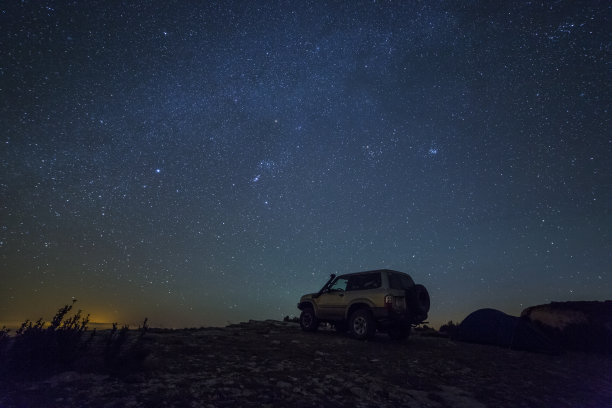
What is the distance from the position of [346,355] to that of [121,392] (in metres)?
4.99

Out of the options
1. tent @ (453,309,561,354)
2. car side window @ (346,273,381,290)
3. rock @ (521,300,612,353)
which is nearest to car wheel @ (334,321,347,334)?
car side window @ (346,273,381,290)

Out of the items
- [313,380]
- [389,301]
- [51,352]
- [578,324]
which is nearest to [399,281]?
[389,301]

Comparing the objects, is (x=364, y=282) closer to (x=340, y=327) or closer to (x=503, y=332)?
(x=340, y=327)

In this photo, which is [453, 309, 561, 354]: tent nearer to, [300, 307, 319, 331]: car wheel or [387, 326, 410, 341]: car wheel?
[387, 326, 410, 341]: car wheel

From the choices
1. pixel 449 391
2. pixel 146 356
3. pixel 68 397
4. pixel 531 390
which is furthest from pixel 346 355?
pixel 68 397

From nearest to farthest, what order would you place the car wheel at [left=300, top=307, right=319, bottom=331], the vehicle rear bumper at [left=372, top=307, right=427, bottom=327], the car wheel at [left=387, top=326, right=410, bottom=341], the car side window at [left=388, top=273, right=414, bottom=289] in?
the vehicle rear bumper at [left=372, top=307, right=427, bottom=327] < the car side window at [left=388, top=273, right=414, bottom=289] < the car wheel at [left=387, top=326, right=410, bottom=341] < the car wheel at [left=300, top=307, right=319, bottom=331]

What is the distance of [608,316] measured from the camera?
1202 centimetres

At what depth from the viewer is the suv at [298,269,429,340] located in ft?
32.2

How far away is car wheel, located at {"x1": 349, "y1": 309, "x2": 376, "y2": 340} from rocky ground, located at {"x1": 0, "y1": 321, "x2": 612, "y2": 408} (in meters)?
0.78

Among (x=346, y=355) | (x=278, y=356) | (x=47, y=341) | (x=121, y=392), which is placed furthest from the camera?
(x=346, y=355)

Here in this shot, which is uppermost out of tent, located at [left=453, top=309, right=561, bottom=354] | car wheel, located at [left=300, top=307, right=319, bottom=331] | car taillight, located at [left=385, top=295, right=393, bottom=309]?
car taillight, located at [left=385, top=295, right=393, bottom=309]

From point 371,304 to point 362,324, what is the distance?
2.42 ft

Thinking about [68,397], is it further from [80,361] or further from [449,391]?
[449,391]

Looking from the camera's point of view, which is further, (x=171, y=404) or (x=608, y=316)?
(x=608, y=316)
